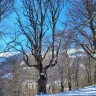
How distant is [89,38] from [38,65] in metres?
5.84

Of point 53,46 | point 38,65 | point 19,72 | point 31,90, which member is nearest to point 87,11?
point 53,46

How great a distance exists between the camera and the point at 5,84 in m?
48.8

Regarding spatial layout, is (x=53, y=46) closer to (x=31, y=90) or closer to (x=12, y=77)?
(x=12, y=77)

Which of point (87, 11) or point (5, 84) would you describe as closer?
point (87, 11)

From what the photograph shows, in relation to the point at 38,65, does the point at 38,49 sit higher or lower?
higher

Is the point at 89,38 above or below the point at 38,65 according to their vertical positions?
above

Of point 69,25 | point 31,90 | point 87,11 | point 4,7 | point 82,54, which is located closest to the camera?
point 4,7

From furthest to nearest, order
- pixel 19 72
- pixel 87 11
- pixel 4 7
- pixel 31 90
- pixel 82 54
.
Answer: pixel 31 90 < pixel 82 54 < pixel 19 72 < pixel 87 11 < pixel 4 7

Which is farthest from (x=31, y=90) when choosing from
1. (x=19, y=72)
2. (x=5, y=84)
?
(x=19, y=72)

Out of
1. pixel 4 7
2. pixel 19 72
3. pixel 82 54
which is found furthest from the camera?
pixel 82 54

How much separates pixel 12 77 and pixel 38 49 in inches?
992

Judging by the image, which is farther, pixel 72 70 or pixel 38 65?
pixel 72 70

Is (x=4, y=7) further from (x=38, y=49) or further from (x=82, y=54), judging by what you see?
(x=82, y=54)

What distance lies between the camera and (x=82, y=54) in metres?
47.8
